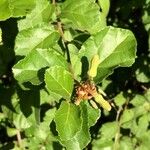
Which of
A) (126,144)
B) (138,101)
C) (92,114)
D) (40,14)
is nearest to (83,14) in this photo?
(40,14)

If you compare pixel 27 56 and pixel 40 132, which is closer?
pixel 27 56

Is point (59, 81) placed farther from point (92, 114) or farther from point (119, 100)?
point (119, 100)

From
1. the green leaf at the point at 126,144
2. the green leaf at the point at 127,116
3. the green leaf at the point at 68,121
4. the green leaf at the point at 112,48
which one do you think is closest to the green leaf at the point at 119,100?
the green leaf at the point at 127,116

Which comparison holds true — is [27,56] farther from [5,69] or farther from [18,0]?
[5,69]

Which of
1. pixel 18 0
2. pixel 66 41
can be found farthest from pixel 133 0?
pixel 18 0

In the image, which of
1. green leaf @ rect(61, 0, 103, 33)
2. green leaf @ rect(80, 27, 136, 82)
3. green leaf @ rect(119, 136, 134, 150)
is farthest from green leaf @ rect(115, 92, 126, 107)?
green leaf @ rect(80, 27, 136, 82)

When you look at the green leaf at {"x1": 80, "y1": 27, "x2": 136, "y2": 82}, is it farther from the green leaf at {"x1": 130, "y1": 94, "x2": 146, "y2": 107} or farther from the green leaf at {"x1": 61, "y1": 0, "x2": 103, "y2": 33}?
the green leaf at {"x1": 130, "y1": 94, "x2": 146, "y2": 107}
